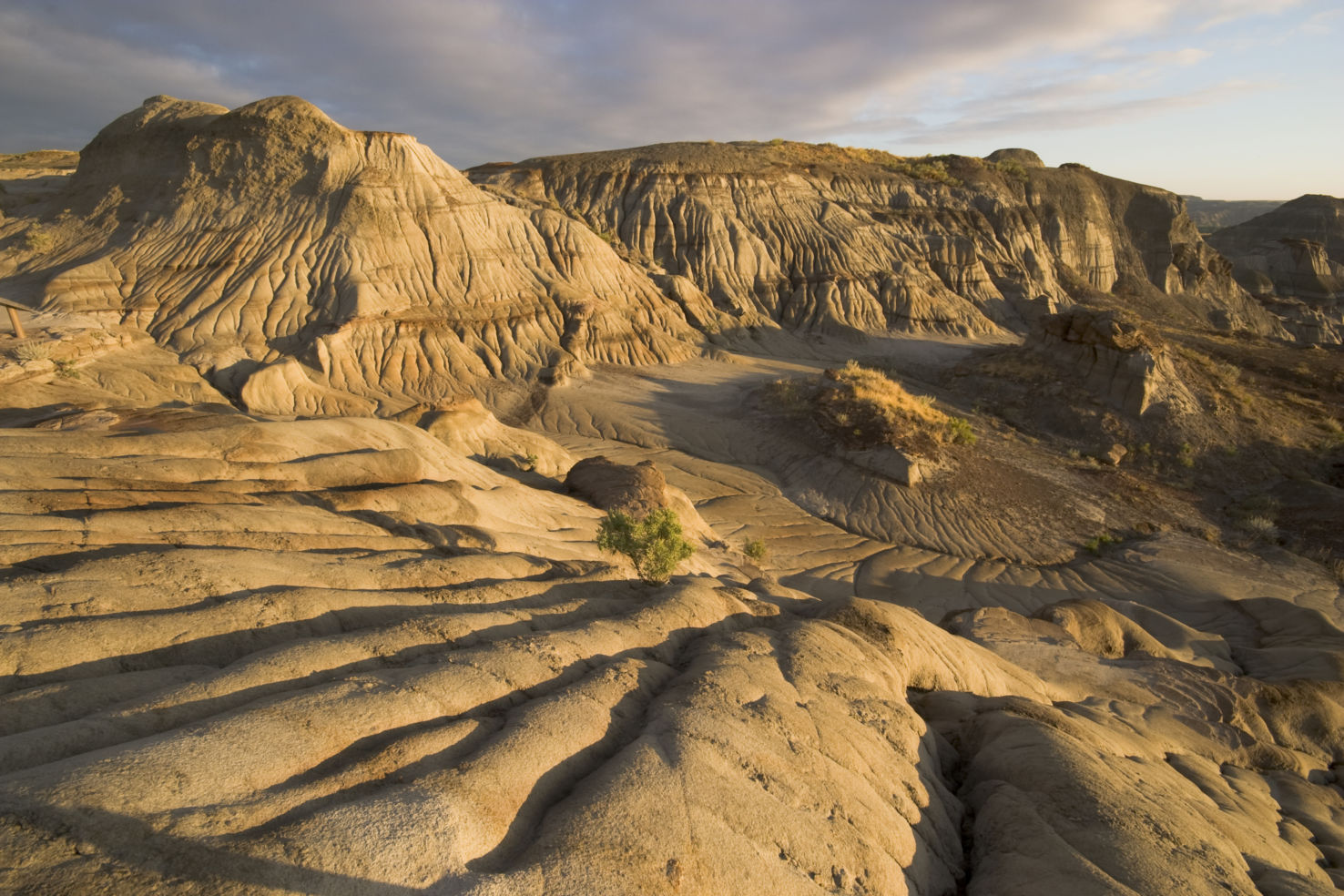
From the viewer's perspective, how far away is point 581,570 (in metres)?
9.86

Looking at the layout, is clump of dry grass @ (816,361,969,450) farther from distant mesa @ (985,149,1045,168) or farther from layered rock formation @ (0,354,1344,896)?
distant mesa @ (985,149,1045,168)

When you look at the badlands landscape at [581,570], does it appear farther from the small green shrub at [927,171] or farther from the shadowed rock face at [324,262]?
the small green shrub at [927,171]

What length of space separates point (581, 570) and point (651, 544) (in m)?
1.41

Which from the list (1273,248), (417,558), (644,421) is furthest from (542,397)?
(1273,248)

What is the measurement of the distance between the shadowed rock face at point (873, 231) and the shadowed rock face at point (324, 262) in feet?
34.1

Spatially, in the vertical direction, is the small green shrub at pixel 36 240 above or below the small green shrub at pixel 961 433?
above

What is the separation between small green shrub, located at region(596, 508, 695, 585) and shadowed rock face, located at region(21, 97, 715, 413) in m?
19.9

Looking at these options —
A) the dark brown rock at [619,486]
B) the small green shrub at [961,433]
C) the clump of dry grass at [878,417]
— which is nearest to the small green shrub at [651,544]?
the dark brown rock at [619,486]

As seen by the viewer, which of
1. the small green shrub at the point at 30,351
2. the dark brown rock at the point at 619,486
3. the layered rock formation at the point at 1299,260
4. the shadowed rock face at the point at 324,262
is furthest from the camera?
the layered rock formation at the point at 1299,260

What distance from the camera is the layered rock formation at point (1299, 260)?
2325 inches

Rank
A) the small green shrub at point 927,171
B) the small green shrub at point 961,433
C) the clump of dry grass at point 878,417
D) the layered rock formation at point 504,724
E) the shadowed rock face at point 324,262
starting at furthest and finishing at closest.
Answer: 1. the small green shrub at point 927,171
2. the shadowed rock face at point 324,262
3. the small green shrub at point 961,433
4. the clump of dry grass at point 878,417
5. the layered rock formation at point 504,724

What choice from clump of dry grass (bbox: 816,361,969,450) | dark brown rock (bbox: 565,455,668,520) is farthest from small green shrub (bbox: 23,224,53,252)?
clump of dry grass (bbox: 816,361,969,450)

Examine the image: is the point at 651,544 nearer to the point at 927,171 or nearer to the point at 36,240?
the point at 36,240

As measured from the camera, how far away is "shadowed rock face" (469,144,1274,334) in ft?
148
